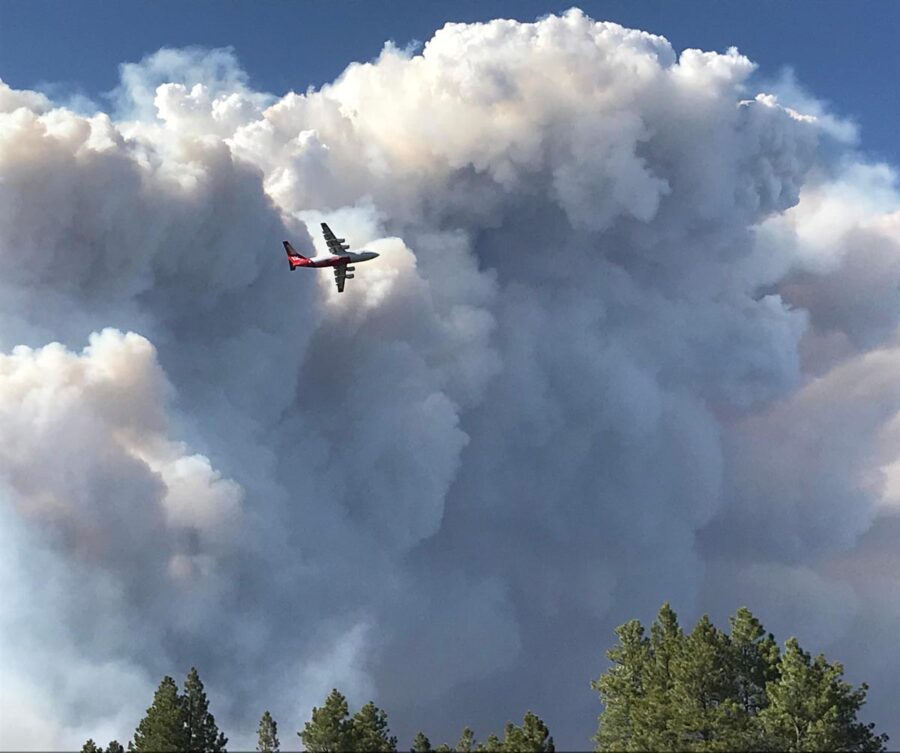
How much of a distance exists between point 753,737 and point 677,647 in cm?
1552

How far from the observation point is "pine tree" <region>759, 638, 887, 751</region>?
11550cm

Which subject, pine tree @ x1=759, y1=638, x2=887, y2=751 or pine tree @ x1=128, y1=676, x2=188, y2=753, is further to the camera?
pine tree @ x1=128, y1=676, x2=188, y2=753

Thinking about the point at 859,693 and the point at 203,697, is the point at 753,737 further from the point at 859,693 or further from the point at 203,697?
the point at 203,697

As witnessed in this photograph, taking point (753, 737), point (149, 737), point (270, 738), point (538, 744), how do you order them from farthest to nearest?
point (270, 738) < point (149, 737) < point (538, 744) < point (753, 737)

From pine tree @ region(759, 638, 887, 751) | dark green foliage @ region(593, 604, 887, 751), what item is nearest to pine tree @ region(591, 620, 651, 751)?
dark green foliage @ region(593, 604, 887, 751)

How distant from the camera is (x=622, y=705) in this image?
13475 centimetres

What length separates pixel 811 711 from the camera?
116500mm

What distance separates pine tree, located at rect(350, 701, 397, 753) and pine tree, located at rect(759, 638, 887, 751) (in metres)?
39.7

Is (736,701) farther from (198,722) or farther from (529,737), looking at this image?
(198,722)

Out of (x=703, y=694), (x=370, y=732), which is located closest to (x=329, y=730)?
(x=370, y=732)

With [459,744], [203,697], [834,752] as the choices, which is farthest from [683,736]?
[203,697]

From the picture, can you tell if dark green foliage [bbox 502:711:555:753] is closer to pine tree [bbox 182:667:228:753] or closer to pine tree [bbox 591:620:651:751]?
pine tree [bbox 591:620:651:751]

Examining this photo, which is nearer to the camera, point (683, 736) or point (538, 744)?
point (683, 736)

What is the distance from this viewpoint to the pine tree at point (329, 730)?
12719cm
